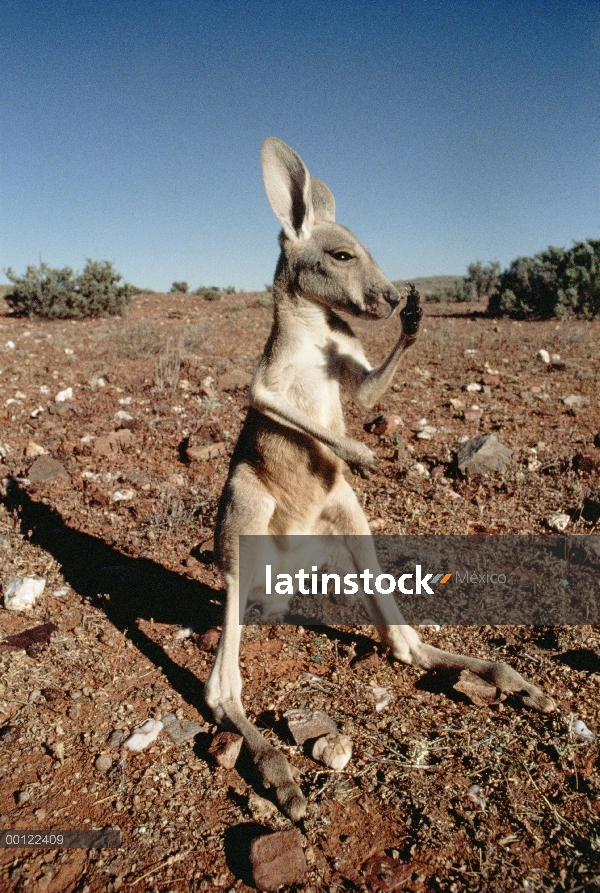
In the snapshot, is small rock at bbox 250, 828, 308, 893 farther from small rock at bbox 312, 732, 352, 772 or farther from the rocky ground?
small rock at bbox 312, 732, 352, 772

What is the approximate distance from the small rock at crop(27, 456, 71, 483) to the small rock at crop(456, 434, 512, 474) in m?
3.43

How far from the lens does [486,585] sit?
3.66 meters

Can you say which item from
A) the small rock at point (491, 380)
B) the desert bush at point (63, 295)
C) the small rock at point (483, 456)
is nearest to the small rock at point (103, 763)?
the small rock at point (483, 456)

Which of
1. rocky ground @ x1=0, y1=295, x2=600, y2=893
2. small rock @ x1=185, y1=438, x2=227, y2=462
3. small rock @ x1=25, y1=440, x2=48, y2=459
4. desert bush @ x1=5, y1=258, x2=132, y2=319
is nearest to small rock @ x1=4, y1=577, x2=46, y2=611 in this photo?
rocky ground @ x1=0, y1=295, x2=600, y2=893

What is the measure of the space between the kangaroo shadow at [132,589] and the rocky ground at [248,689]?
0.02 metres

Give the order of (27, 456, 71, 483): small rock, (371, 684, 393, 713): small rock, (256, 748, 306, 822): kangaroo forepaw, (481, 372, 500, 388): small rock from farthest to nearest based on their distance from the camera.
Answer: (481, 372, 500, 388): small rock, (27, 456, 71, 483): small rock, (371, 684, 393, 713): small rock, (256, 748, 306, 822): kangaroo forepaw

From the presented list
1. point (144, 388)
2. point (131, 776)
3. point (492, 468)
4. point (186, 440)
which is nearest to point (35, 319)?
point (144, 388)

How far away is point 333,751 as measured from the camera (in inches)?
95.3

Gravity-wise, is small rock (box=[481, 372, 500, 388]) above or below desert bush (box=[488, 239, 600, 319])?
below

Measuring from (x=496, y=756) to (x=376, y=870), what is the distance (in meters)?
0.72

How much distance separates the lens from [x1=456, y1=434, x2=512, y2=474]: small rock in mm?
4930

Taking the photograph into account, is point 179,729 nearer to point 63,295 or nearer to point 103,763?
point 103,763

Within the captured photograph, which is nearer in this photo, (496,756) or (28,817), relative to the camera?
(28,817)

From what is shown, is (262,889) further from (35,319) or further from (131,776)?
(35,319)
